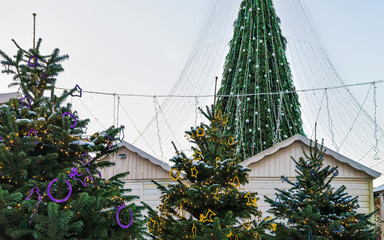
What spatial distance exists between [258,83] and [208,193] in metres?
10.1

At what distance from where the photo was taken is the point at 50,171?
4.70 meters

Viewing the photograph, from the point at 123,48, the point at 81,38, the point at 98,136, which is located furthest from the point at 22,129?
the point at 81,38

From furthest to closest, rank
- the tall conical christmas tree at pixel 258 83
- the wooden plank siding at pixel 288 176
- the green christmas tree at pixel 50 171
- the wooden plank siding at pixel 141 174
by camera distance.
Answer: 1. the tall conical christmas tree at pixel 258 83
2. the wooden plank siding at pixel 141 174
3. the wooden plank siding at pixel 288 176
4. the green christmas tree at pixel 50 171

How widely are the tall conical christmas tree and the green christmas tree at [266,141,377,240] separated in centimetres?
761

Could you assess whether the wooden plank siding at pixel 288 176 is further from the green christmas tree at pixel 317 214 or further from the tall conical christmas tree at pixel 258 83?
the green christmas tree at pixel 317 214

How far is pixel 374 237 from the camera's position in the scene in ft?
20.2

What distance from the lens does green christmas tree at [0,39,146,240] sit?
412 cm

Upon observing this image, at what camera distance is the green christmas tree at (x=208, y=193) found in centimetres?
627

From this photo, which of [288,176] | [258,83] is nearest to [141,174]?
[288,176]

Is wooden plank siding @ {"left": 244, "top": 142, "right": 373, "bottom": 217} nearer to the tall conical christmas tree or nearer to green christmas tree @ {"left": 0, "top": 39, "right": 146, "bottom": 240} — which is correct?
the tall conical christmas tree

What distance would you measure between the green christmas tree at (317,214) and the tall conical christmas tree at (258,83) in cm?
761

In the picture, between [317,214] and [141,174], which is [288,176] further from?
[317,214]

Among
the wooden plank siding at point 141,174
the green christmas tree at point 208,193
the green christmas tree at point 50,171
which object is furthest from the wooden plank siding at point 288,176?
the green christmas tree at point 50,171

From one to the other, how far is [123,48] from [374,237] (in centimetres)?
779
